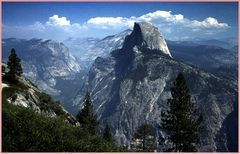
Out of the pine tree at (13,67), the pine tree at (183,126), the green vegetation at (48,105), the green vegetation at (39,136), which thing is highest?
the pine tree at (13,67)

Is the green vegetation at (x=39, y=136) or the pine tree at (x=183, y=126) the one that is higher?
the green vegetation at (x=39, y=136)

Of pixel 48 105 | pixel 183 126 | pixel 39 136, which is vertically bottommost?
pixel 183 126

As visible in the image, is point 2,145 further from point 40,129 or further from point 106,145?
point 106,145

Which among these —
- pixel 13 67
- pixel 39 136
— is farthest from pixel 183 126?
pixel 39 136

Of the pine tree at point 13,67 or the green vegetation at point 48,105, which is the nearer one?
the green vegetation at point 48,105

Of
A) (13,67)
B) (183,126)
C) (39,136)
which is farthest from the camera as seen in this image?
(13,67)

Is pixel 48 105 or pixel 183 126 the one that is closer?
pixel 48 105

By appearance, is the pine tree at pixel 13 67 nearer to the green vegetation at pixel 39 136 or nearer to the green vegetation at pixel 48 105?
the green vegetation at pixel 48 105

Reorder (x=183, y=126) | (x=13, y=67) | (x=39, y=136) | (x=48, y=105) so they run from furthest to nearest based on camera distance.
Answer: (x=13, y=67) → (x=183, y=126) → (x=48, y=105) → (x=39, y=136)

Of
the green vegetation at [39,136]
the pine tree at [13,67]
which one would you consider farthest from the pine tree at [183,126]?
the green vegetation at [39,136]

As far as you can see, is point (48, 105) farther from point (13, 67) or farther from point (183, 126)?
point (183, 126)

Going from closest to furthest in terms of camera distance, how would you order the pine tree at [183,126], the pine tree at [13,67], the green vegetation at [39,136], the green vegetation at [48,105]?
the green vegetation at [39,136], the green vegetation at [48,105], the pine tree at [13,67], the pine tree at [183,126]
